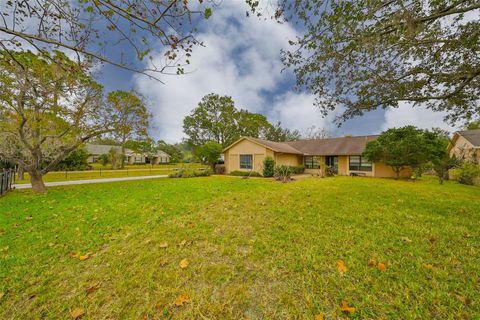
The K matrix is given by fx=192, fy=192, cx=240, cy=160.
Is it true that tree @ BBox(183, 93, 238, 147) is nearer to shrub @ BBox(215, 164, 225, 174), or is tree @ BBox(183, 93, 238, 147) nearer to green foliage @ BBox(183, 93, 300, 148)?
green foliage @ BBox(183, 93, 300, 148)

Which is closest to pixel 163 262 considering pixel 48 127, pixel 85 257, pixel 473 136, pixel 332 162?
pixel 85 257

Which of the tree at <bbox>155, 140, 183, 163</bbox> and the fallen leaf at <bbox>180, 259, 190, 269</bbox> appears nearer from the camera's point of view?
the fallen leaf at <bbox>180, 259, 190, 269</bbox>

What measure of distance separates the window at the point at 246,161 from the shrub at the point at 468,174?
16.0 meters

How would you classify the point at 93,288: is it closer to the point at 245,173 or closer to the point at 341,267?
the point at 341,267

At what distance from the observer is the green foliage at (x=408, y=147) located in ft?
44.4

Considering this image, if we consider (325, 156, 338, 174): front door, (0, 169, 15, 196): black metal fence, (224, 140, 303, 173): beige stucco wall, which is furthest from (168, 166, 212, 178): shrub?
(325, 156, 338, 174): front door

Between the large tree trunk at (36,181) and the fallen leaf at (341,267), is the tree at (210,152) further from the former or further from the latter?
the fallen leaf at (341,267)

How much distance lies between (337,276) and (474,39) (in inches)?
255

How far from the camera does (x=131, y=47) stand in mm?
3008

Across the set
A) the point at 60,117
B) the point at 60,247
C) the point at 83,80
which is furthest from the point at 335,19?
the point at 60,117

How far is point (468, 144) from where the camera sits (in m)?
20.9

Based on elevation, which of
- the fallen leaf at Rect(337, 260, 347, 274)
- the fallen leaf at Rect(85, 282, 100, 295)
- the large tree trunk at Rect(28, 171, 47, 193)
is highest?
the large tree trunk at Rect(28, 171, 47, 193)

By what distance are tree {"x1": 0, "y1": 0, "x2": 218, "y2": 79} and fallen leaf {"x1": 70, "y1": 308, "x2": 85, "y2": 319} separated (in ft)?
9.92

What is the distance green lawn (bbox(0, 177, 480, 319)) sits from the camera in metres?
2.16
